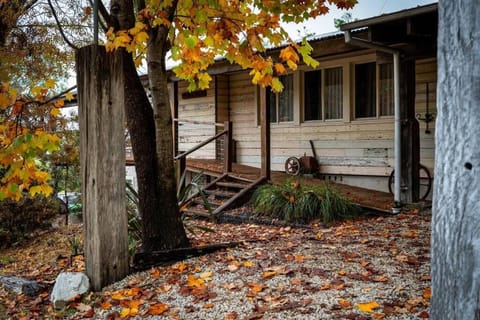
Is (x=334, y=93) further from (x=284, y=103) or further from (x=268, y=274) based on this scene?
(x=268, y=274)

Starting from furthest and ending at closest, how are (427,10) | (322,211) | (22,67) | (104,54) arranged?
1. (22,67)
2. (322,211)
3. (427,10)
4. (104,54)

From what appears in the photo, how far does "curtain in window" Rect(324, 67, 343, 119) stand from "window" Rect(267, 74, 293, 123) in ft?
3.29

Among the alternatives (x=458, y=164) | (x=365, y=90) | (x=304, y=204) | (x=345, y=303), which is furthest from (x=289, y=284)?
(x=365, y=90)

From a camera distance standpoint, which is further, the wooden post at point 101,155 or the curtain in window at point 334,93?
the curtain in window at point 334,93

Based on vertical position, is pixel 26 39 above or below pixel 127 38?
above

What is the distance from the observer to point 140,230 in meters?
5.21

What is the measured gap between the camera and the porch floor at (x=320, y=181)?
7.26m

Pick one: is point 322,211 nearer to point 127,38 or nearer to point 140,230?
point 140,230

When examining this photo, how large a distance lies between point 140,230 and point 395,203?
3900 mm

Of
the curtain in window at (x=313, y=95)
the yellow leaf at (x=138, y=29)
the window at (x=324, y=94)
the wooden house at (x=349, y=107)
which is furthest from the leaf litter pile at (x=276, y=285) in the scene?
the curtain in window at (x=313, y=95)

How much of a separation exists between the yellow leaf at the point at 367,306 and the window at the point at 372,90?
21.1 feet

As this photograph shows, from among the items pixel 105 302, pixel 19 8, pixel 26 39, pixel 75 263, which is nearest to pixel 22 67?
pixel 26 39

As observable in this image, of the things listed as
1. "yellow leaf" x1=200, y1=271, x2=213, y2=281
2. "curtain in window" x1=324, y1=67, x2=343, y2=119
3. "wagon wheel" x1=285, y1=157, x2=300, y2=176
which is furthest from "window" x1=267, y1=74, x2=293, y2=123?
"yellow leaf" x1=200, y1=271, x2=213, y2=281

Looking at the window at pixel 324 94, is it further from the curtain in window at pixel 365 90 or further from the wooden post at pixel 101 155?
the wooden post at pixel 101 155
